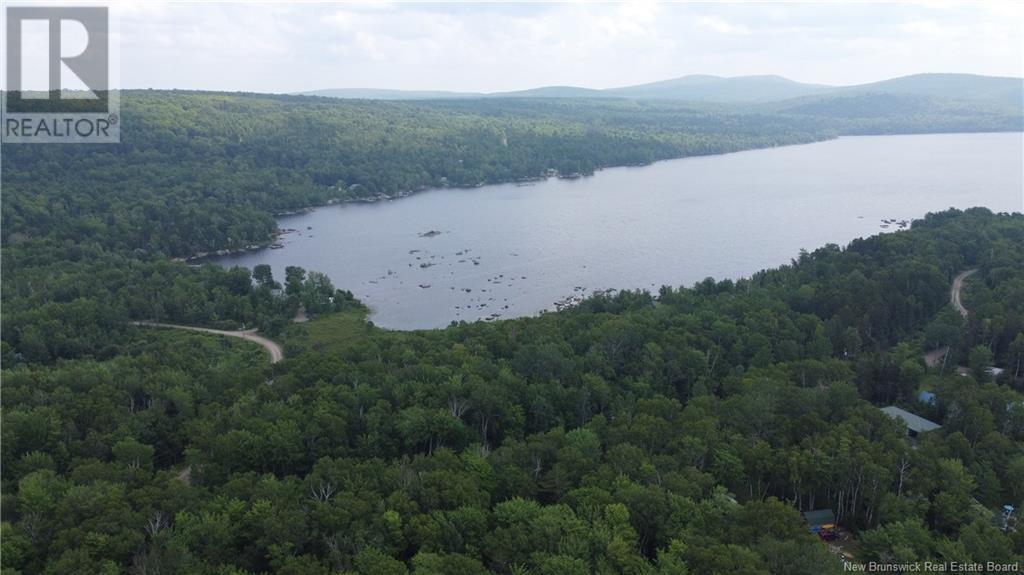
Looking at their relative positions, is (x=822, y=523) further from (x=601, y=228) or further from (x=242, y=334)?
(x=601, y=228)

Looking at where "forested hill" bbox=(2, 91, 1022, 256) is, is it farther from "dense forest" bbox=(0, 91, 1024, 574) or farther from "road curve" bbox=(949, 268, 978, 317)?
"road curve" bbox=(949, 268, 978, 317)

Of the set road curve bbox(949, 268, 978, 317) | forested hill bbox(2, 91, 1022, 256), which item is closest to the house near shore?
road curve bbox(949, 268, 978, 317)

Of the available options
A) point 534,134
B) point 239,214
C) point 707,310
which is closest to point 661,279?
point 707,310

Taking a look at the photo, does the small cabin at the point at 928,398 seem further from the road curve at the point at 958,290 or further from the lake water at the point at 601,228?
the lake water at the point at 601,228

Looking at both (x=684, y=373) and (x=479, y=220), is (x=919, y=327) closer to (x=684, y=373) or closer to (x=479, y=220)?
(x=684, y=373)

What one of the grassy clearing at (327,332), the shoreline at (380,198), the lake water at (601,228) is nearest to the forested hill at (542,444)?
the grassy clearing at (327,332)

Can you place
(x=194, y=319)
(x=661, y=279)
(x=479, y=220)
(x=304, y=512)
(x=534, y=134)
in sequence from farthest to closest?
(x=534, y=134) → (x=479, y=220) → (x=661, y=279) → (x=194, y=319) → (x=304, y=512)

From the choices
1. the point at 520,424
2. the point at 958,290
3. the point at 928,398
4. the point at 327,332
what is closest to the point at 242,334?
the point at 327,332
